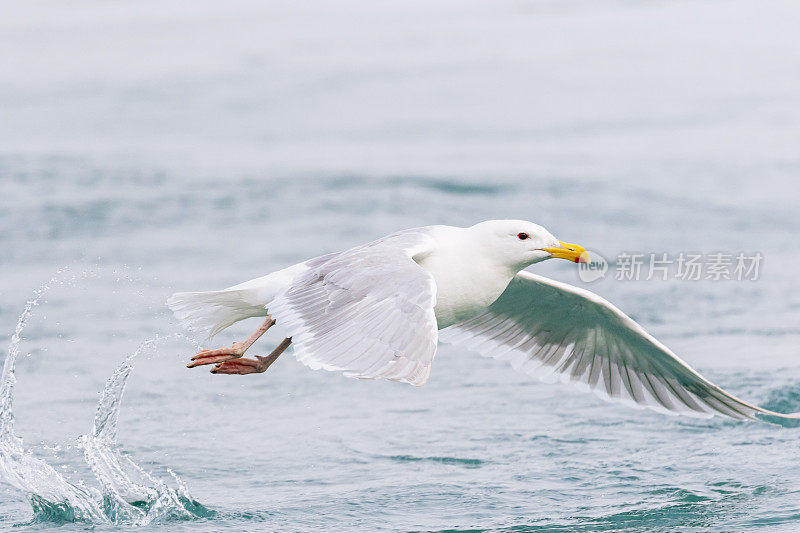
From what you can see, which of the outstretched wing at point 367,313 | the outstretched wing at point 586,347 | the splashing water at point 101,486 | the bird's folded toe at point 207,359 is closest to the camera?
the outstretched wing at point 367,313

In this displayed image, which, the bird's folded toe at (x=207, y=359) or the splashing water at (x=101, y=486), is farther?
the splashing water at (x=101, y=486)

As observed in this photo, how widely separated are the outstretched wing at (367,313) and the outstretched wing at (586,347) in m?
1.45

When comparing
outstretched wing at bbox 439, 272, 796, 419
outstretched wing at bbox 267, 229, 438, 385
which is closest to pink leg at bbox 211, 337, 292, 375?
outstretched wing at bbox 267, 229, 438, 385

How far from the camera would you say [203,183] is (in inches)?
655

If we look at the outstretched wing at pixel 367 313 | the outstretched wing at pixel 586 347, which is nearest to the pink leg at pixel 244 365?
the outstretched wing at pixel 367 313

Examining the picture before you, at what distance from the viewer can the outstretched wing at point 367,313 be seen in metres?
5.91

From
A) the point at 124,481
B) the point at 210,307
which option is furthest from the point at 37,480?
the point at 210,307

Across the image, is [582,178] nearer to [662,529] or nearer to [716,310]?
[716,310]

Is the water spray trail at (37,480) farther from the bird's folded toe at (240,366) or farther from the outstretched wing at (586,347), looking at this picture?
the outstretched wing at (586,347)

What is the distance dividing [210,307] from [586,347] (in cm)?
261

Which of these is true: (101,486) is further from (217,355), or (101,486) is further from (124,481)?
(217,355)

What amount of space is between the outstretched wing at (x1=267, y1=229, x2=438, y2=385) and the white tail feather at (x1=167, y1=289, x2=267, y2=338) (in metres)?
0.46

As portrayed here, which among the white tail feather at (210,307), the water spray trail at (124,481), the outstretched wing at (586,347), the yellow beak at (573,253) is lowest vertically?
the water spray trail at (124,481)

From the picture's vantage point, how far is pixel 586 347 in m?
8.61
